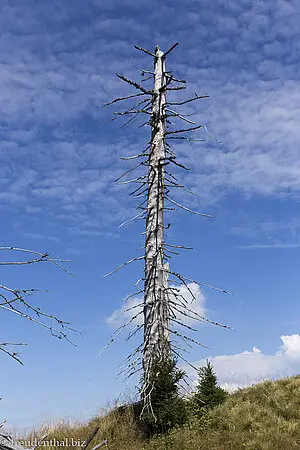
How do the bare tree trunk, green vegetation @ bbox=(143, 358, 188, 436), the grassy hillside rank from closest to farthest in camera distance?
the grassy hillside < green vegetation @ bbox=(143, 358, 188, 436) < the bare tree trunk

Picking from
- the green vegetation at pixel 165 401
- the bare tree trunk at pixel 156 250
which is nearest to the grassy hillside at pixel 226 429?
the green vegetation at pixel 165 401

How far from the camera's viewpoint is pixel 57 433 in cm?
1391

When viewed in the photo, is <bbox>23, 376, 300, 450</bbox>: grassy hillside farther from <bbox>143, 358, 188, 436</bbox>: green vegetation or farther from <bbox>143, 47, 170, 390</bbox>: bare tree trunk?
<bbox>143, 47, 170, 390</bbox>: bare tree trunk

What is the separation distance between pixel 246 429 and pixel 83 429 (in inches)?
180

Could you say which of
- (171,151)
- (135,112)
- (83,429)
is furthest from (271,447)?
(135,112)

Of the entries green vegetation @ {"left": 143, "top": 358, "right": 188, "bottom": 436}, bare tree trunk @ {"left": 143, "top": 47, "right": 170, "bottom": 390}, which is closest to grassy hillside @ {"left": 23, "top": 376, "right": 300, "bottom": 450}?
green vegetation @ {"left": 143, "top": 358, "right": 188, "bottom": 436}

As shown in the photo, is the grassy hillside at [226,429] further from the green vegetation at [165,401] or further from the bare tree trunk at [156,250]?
the bare tree trunk at [156,250]

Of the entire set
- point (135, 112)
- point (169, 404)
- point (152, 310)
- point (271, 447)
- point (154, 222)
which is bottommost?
point (271, 447)

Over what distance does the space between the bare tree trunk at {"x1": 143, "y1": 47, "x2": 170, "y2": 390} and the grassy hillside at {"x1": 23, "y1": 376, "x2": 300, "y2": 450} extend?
5.82 ft

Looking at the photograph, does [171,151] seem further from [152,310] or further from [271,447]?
[271,447]

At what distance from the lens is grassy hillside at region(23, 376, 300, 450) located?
11.8 meters

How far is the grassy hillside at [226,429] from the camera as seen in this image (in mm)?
11828

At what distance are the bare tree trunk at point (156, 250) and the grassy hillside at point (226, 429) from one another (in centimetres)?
178

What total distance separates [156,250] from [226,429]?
18.0 ft
